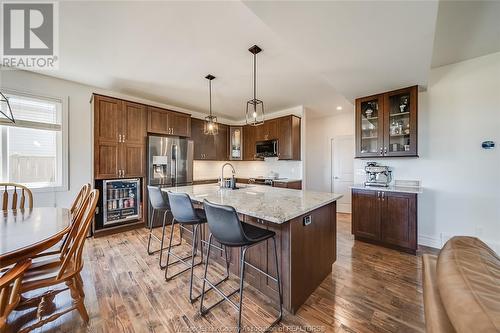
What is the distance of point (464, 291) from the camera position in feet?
2.24

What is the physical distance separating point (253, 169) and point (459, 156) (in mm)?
4402

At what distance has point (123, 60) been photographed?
8.81ft

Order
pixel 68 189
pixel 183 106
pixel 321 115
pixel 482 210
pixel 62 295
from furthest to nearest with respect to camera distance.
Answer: pixel 321 115
pixel 183 106
pixel 68 189
pixel 482 210
pixel 62 295

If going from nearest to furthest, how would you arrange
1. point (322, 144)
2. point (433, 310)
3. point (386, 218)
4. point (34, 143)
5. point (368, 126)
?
point (433, 310) < point (386, 218) < point (34, 143) < point (368, 126) < point (322, 144)

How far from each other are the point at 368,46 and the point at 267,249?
7.29ft

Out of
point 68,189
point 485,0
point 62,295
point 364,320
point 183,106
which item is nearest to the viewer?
point 364,320

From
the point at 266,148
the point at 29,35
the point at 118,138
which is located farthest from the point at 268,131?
the point at 29,35

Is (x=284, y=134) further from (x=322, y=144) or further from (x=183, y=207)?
(x=183, y=207)

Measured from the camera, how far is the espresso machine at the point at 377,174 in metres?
3.29

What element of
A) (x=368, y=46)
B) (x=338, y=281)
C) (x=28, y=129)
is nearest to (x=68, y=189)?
(x=28, y=129)

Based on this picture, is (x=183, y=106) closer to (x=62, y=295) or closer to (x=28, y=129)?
(x=28, y=129)

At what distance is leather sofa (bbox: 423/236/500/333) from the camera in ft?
1.91

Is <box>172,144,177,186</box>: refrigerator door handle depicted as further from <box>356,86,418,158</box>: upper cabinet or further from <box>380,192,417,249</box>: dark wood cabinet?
<box>380,192,417,249</box>: dark wood cabinet

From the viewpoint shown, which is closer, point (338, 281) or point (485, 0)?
point (485, 0)
